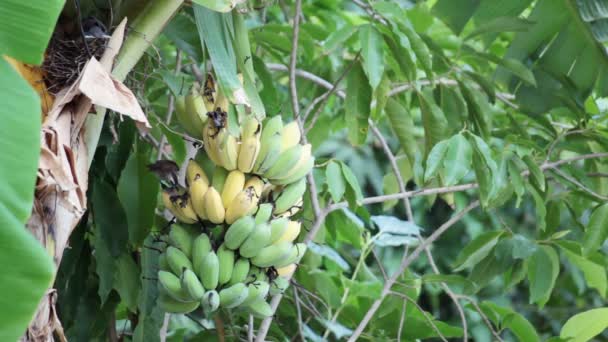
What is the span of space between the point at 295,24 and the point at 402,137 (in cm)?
29

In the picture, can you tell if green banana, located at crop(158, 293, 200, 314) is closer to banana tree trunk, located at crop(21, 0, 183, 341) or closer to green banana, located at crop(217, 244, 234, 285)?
green banana, located at crop(217, 244, 234, 285)

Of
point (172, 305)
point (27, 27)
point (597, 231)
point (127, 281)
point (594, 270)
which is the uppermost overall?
point (27, 27)

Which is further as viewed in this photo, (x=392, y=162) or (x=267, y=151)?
(x=392, y=162)

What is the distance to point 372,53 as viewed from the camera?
1.15 metres

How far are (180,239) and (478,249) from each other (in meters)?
0.61

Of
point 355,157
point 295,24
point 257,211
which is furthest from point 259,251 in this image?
point 355,157

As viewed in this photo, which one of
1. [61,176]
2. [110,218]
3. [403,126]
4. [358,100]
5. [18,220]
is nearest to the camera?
[18,220]

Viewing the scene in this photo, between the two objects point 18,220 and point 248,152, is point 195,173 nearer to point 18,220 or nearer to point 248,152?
point 248,152

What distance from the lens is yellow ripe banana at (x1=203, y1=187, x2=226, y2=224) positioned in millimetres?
895

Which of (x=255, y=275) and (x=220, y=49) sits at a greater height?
(x=220, y=49)

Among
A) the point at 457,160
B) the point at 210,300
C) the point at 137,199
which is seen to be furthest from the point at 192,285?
the point at 457,160

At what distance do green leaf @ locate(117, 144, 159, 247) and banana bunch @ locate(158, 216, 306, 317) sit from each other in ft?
0.47

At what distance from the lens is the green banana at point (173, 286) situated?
895 millimetres

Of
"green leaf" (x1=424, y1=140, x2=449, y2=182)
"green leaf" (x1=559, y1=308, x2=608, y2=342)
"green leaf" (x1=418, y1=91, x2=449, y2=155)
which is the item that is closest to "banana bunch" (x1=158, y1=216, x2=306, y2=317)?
"green leaf" (x1=424, y1=140, x2=449, y2=182)
